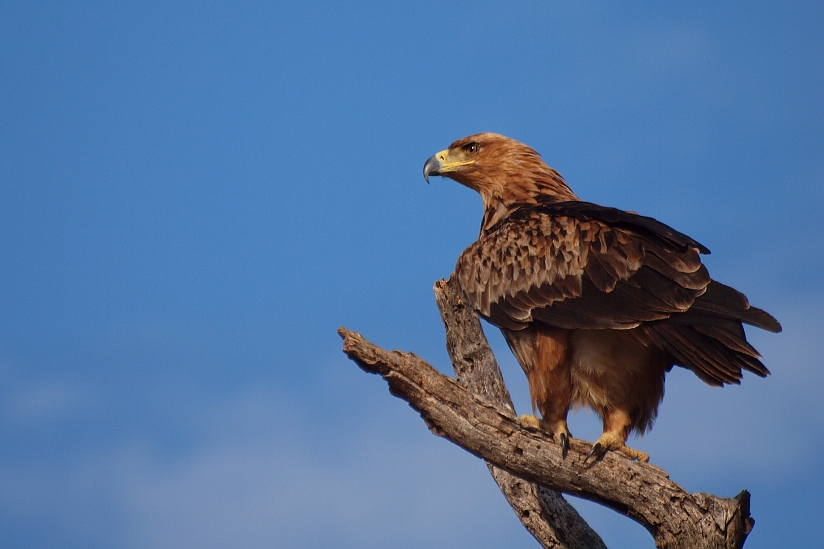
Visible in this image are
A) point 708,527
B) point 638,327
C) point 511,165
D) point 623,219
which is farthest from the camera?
point 511,165

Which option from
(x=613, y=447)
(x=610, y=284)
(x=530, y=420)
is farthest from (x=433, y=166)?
(x=613, y=447)

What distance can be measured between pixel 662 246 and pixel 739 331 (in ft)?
2.81

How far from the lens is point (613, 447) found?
6621mm

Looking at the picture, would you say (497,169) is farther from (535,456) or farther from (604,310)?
(535,456)

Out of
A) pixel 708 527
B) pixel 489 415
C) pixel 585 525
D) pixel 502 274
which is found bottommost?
pixel 708 527

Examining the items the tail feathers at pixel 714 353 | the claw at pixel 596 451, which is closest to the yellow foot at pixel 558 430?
the claw at pixel 596 451

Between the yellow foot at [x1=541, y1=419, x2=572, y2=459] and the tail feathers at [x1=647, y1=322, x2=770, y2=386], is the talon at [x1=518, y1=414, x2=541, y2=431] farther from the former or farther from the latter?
the tail feathers at [x1=647, y1=322, x2=770, y2=386]

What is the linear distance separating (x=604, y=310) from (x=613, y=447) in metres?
1.08

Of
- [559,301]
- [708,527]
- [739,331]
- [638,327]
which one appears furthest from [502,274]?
[708,527]

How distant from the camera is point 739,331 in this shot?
598 centimetres

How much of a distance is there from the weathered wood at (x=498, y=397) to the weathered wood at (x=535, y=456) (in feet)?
3.11

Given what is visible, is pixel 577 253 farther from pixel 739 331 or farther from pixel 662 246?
pixel 739 331

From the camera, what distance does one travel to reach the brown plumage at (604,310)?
19.7 ft

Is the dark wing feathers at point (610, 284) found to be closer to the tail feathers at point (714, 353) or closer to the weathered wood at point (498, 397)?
the tail feathers at point (714, 353)
